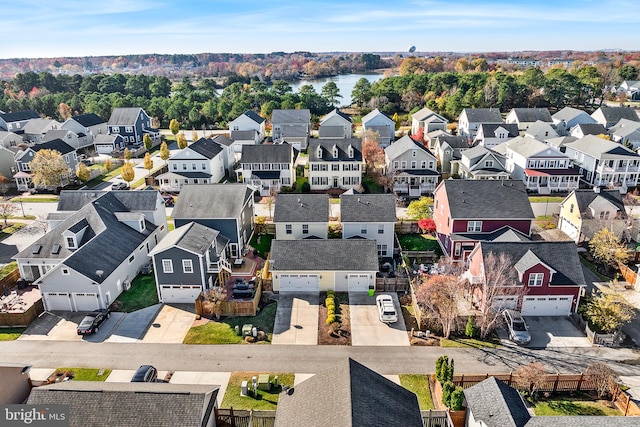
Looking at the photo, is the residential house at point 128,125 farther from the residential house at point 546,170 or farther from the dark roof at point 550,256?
the dark roof at point 550,256

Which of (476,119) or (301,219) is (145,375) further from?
(476,119)

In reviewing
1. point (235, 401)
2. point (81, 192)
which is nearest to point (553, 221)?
point (235, 401)

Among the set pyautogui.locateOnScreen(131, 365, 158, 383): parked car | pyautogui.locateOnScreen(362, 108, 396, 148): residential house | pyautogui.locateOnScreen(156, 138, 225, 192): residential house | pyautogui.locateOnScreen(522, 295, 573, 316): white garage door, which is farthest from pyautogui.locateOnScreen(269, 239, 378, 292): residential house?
pyautogui.locateOnScreen(362, 108, 396, 148): residential house

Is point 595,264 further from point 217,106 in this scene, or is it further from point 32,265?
point 217,106

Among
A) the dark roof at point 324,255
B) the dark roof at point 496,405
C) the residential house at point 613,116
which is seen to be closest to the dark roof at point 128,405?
the dark roof at point 496,405

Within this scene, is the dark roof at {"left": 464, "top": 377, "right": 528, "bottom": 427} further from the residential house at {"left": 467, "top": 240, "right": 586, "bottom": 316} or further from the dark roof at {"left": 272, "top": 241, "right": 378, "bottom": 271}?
the dark roof at {"left": 272, "top": 241, "right": 378, "bottom": 271}
